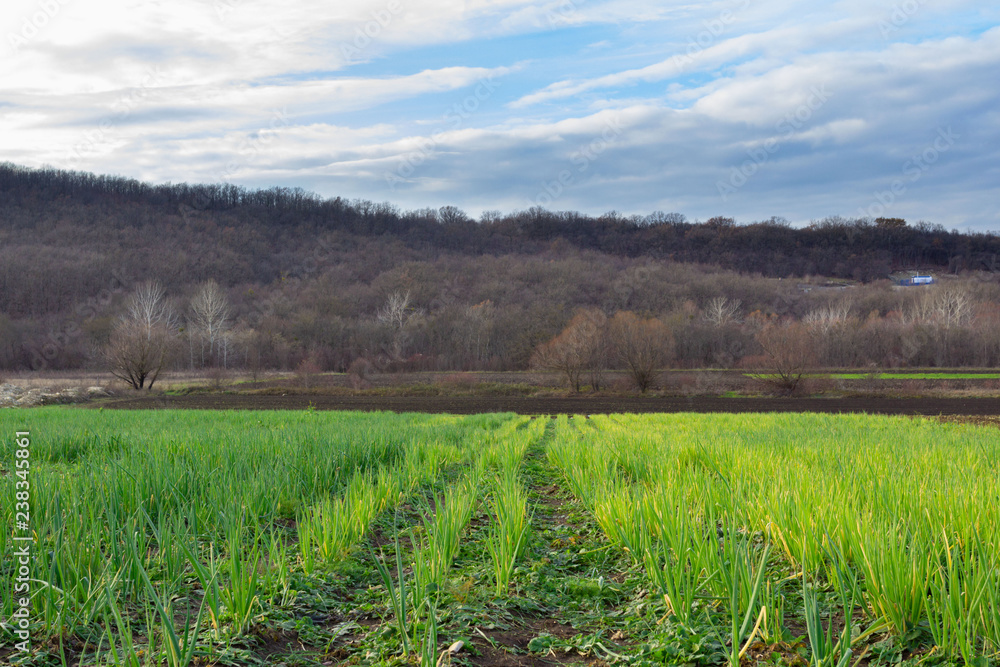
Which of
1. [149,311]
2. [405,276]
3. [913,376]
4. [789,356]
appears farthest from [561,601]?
[405,276]

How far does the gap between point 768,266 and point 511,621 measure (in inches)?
5584

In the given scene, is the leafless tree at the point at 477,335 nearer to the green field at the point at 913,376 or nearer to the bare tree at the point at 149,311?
the green field at the point at 913,376

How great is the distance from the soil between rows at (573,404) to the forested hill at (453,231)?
82.0 meters

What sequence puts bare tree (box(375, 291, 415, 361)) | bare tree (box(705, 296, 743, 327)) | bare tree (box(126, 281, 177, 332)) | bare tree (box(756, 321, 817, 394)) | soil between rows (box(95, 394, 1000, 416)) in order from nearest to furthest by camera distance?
soil between rows (box(95, 394, 1000, 416)) < bare tree (box(756, 321, 817, 394)) < bare tree (box(126, 281, 177, 332)) < bare tree (box(375, 291, 415, 361)) < bare tree (box(705, 296, 743, 327))

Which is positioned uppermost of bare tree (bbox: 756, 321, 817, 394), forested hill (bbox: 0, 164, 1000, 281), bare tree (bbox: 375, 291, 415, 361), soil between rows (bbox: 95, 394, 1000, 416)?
forested hill (bbox: 0, 164, 1000, 281)

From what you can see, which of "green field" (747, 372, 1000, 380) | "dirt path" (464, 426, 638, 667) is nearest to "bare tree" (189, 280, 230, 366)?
"green field" (747, 372, 1000, 380)

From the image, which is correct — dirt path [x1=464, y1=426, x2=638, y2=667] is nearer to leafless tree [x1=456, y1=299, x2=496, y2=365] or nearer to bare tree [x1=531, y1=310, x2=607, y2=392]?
bare tree [x1=531, y1=310, x2=607, y2=392]

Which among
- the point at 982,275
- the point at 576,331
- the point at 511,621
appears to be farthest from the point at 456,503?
the point at 982,275

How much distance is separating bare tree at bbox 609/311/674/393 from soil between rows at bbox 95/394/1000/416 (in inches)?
134

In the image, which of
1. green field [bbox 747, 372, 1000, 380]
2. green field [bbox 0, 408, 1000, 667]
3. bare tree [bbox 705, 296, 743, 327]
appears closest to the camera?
green field [bbox 0, 408, 1000, 667]

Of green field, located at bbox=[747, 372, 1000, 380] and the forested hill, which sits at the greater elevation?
the forested hill

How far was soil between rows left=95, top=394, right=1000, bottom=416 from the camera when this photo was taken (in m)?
30.0

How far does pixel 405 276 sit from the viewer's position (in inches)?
4038

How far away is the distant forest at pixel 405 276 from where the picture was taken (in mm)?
64812
